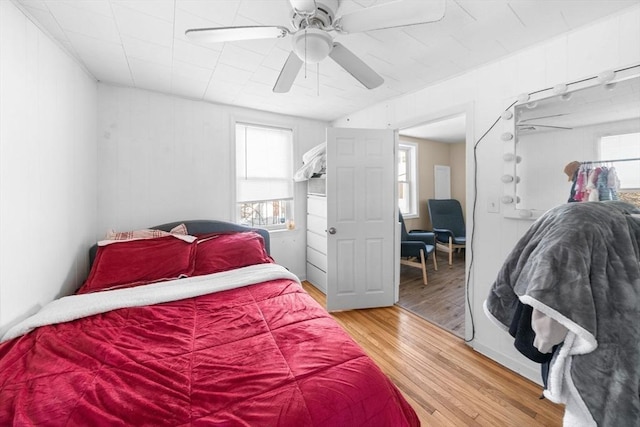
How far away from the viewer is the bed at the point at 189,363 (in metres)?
0.89

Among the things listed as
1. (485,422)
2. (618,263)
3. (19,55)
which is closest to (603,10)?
(618,263)

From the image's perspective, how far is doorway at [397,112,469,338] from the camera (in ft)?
9.23

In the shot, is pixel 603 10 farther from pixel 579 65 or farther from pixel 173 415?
pixel 173 415

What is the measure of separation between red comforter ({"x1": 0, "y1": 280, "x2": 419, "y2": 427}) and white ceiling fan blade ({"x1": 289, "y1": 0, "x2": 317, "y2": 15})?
60.8 inches

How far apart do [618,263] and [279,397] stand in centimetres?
121

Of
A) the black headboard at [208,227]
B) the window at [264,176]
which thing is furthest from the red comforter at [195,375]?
the window at [264,176]

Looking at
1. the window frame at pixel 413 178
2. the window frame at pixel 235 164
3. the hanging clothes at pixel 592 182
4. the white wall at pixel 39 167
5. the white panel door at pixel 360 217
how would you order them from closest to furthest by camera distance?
the white wall at pixel 39 167 < the hanging clothes at pixel 592 182 < the white panel door at pixel 360 217 < the window frame at pixel 235 164 < the window frame at pixel 413 178

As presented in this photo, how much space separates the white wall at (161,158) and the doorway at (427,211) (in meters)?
2.19

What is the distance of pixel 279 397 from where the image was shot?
931 mm

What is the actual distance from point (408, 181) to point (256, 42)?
3922 millimetres

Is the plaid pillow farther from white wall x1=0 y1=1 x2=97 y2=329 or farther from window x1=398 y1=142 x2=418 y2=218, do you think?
window x1=398 y1=142 x2=418 y2=218

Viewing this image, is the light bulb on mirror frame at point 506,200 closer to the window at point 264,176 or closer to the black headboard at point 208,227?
the black headboard at point 208,227

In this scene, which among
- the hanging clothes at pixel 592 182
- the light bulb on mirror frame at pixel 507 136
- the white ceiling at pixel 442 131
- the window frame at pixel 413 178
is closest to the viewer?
the hanging clothes at pixel 592 182

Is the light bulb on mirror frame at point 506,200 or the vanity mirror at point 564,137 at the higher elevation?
the vanity mirror at point 564,137
